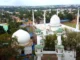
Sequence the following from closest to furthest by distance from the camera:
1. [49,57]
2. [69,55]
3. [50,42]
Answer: [49,57] < [69,55] < [50,42]

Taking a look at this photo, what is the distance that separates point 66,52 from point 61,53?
52.6 inches

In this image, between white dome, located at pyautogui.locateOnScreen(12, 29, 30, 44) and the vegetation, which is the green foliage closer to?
the vegetation

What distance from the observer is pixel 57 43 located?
1207cm

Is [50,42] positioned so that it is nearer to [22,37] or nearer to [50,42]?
[50,42]

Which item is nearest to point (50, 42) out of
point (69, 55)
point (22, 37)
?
point (69, 55)

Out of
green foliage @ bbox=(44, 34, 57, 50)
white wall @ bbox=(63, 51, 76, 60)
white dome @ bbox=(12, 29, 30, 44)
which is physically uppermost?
white dome @ bbox=(12, 29, 30, 44)

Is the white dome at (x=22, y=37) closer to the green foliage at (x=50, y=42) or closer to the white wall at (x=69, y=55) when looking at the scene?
the green foliage at (x=50, y=42)

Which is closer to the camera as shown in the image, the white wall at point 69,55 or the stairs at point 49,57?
the stairs at point 49,57

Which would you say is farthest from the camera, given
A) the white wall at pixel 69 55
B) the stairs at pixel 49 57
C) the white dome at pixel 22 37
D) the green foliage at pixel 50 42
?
the green foliage at pixel 50 42

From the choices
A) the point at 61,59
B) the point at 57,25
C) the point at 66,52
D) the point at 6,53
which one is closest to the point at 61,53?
the point at 61,59

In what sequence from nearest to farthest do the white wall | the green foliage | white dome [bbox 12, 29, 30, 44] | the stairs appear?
the stairs → white dome [bbox 12, 29, 30, 44] → the white wall → the green foliage

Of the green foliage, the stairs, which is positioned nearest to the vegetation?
the green foliage

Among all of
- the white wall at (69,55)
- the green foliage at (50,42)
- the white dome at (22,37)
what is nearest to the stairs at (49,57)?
the white wall at (69,55)

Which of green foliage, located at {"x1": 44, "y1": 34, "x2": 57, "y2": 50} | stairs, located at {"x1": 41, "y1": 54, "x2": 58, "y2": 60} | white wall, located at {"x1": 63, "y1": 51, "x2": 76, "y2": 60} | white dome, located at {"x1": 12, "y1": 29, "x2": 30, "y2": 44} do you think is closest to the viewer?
stairs, located at {"x1": 41, "y1": 54, "x2": 58, "y2": 60}
